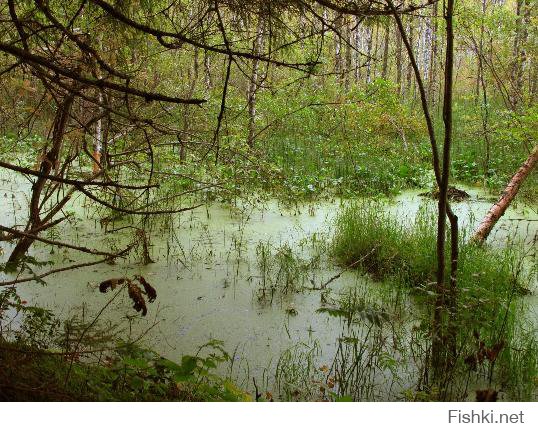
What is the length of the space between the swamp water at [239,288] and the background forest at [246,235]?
2 cm

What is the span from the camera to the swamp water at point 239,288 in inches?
95.6

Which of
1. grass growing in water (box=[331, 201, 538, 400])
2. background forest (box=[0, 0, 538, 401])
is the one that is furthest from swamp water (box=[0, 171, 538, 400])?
grass growing in water (box=[331, 201, 538, 400])

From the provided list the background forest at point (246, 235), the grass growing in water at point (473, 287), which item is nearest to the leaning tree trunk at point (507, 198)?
the background forest at point (246, 235)

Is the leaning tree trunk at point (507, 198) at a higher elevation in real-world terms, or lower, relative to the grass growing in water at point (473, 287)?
higher

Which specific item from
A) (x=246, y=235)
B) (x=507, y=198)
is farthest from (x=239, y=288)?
(x=507, y=198)

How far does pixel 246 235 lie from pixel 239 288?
0.95m

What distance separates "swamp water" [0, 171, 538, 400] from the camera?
2.43 meters

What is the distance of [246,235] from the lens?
4.12m

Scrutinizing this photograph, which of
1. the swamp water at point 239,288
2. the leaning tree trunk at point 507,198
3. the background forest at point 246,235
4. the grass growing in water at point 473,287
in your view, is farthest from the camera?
the leaning tree trunk at point 507,198

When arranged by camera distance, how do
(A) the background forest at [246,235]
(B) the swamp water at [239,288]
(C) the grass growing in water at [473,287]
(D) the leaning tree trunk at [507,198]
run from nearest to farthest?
1. (A) the background forest at [246,235]
2. (C) the grass growing in water at [473,287]
3. (B) the swamp water at [239,288]
4. (D) the leaning tree trunk at [507,198]

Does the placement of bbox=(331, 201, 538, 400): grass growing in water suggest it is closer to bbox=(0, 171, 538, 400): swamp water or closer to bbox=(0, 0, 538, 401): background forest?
bbox=(0, 0, 538, 401): background forest

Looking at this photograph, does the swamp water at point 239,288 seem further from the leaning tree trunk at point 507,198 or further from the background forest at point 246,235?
the leaning tree trunk at point 507,198

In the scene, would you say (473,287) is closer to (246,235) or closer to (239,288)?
(239,288)
